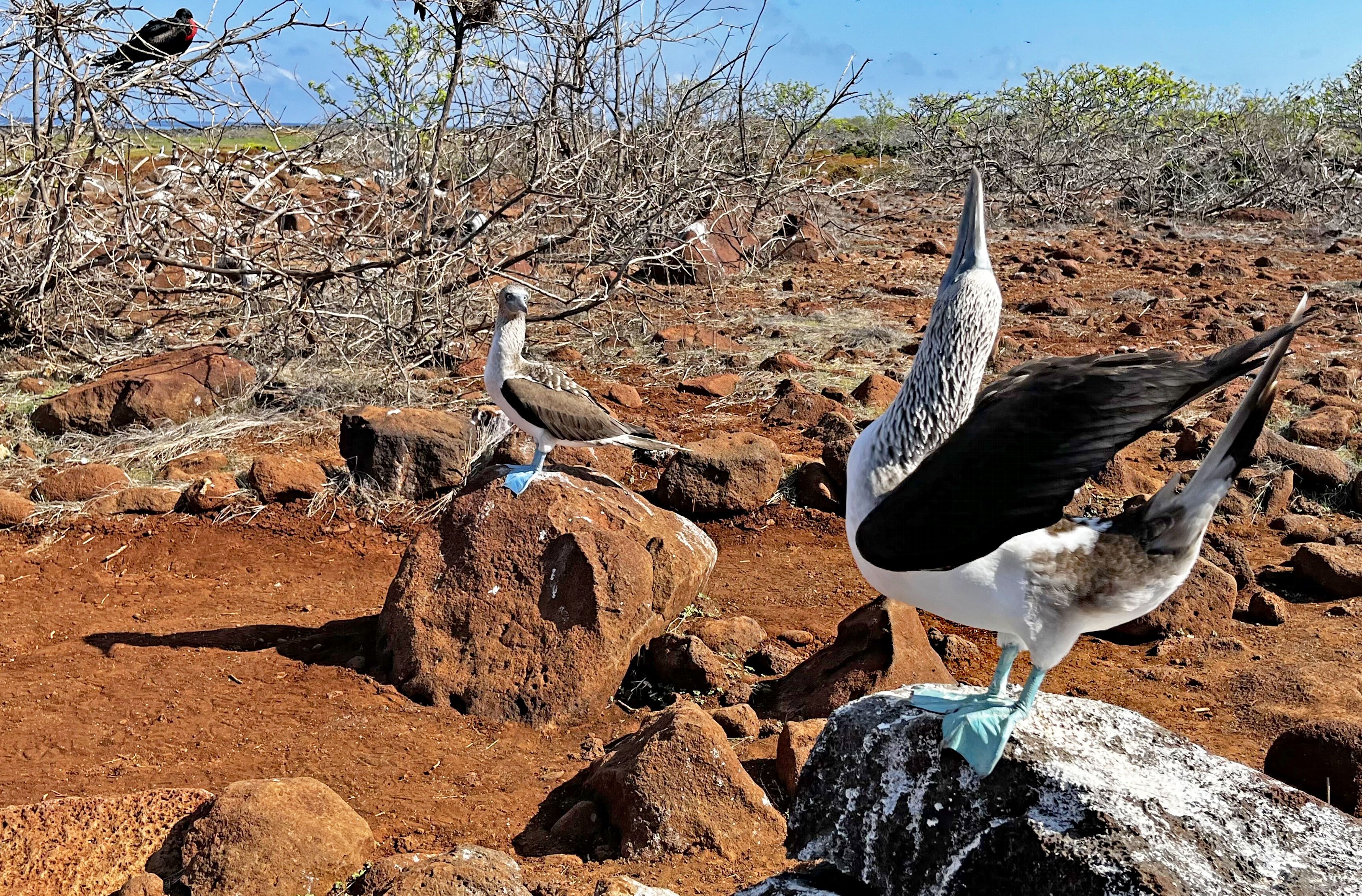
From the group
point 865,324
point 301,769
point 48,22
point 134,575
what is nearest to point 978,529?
point 301,769

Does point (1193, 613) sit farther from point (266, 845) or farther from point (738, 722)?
point (266, 845)

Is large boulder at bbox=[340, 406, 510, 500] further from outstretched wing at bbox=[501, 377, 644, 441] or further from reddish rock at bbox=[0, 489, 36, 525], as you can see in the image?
reddish rock at bbox=[0, 489, 36, 525]

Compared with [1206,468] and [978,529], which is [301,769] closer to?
[978,529]

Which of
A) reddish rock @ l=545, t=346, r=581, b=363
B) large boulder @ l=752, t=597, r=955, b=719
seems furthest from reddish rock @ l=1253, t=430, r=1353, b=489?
reddish rock @ l=545, t=346, r=581, b=363

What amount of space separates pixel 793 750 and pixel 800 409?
516 cm

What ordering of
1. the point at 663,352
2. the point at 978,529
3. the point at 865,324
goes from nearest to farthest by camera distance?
the point at 978,529
the point at 663,352
the point at 865,324

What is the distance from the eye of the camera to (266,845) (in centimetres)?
304

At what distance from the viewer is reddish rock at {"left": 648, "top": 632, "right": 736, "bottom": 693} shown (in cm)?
486

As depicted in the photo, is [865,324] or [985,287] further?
[865,324]

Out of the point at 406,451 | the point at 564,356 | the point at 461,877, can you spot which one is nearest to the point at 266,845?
the point at 461,877

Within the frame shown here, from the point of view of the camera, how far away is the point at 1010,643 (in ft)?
8.65

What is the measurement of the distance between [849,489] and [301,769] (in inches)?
106

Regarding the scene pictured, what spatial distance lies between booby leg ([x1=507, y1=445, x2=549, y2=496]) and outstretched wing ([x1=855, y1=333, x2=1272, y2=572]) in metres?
2.94

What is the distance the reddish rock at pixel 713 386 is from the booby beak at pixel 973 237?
22.5 ft
